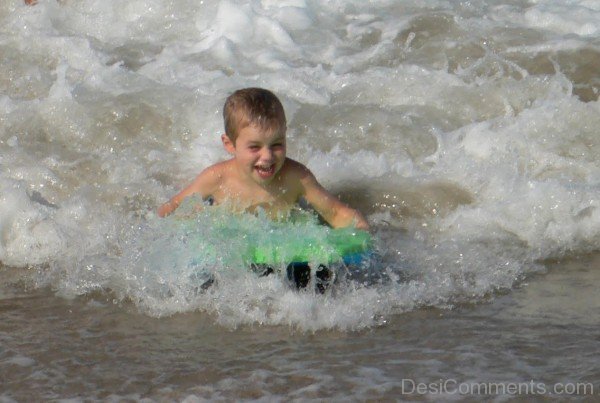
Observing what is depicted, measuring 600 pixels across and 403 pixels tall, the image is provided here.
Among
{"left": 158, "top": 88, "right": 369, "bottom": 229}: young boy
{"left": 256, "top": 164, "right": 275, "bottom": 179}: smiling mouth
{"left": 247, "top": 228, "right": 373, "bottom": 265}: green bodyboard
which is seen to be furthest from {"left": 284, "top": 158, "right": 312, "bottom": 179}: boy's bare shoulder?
{"left": 247, "top": 228, "right": 373, "bottom": 265}: green bodyboard

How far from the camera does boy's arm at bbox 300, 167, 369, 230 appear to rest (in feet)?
16.5

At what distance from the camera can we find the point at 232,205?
5.10 meters

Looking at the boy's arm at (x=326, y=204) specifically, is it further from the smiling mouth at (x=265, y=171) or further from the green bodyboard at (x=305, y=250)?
the green bodyboard at (x=305, y=250)

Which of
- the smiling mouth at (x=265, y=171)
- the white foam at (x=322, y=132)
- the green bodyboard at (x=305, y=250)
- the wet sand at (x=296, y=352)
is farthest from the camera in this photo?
the smiling mouth at (x=265, y=171)

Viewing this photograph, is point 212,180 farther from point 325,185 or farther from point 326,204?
point 325,185

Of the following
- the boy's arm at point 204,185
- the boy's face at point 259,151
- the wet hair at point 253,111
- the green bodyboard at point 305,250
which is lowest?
the green bodyboard at point 305,250

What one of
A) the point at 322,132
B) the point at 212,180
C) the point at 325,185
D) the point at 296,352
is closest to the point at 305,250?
the point at 296,352

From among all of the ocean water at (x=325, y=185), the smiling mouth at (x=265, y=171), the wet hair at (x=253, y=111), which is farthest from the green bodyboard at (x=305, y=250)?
the wet hair at (x=253, y=111)

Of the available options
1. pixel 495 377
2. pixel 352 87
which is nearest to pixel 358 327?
pixel 495 377

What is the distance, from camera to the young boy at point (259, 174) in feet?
15.8

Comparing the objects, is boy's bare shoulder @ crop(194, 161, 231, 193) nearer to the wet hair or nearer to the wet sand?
the wet hair

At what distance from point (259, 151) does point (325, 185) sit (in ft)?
3.47

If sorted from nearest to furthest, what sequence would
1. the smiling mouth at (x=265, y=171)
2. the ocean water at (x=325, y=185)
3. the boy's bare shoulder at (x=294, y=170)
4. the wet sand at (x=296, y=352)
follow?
the wet sand at (x=296, y=352), the ocean water at (x=325, y=185), the smiling mouth at (x=265, y=171), the boy's bare shoulder at (x=294, y=170)

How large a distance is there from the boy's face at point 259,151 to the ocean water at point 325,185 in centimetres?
27
